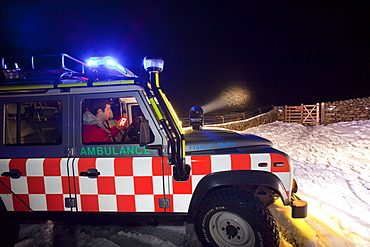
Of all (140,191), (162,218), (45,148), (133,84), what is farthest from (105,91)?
(162,218)

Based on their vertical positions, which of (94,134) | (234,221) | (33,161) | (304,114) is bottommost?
(234,221)

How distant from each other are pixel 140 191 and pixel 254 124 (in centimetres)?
1320

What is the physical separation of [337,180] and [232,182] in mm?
4127

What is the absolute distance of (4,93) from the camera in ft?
8.12

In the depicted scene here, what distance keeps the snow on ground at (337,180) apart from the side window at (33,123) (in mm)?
3777

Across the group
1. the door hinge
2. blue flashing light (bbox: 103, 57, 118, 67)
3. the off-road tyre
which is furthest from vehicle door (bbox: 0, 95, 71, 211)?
the off-road tyre

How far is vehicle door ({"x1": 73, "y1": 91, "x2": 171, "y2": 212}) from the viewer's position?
2344mm

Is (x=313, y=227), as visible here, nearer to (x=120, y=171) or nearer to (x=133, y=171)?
(x=133, y=171)

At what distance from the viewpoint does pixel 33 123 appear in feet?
8.68

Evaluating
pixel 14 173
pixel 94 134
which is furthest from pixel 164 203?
pixel 14 173

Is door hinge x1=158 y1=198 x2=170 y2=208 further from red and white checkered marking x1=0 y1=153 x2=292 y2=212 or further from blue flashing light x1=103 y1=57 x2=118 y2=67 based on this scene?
blue flashing light x1=103 y1=57 x2=118 y2=67

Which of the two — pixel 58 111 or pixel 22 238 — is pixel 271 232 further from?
pixel 22 238

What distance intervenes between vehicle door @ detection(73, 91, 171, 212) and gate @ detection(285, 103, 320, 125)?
16.4 meters

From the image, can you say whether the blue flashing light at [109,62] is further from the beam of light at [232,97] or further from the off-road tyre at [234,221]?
the beam of light at [232,97]
